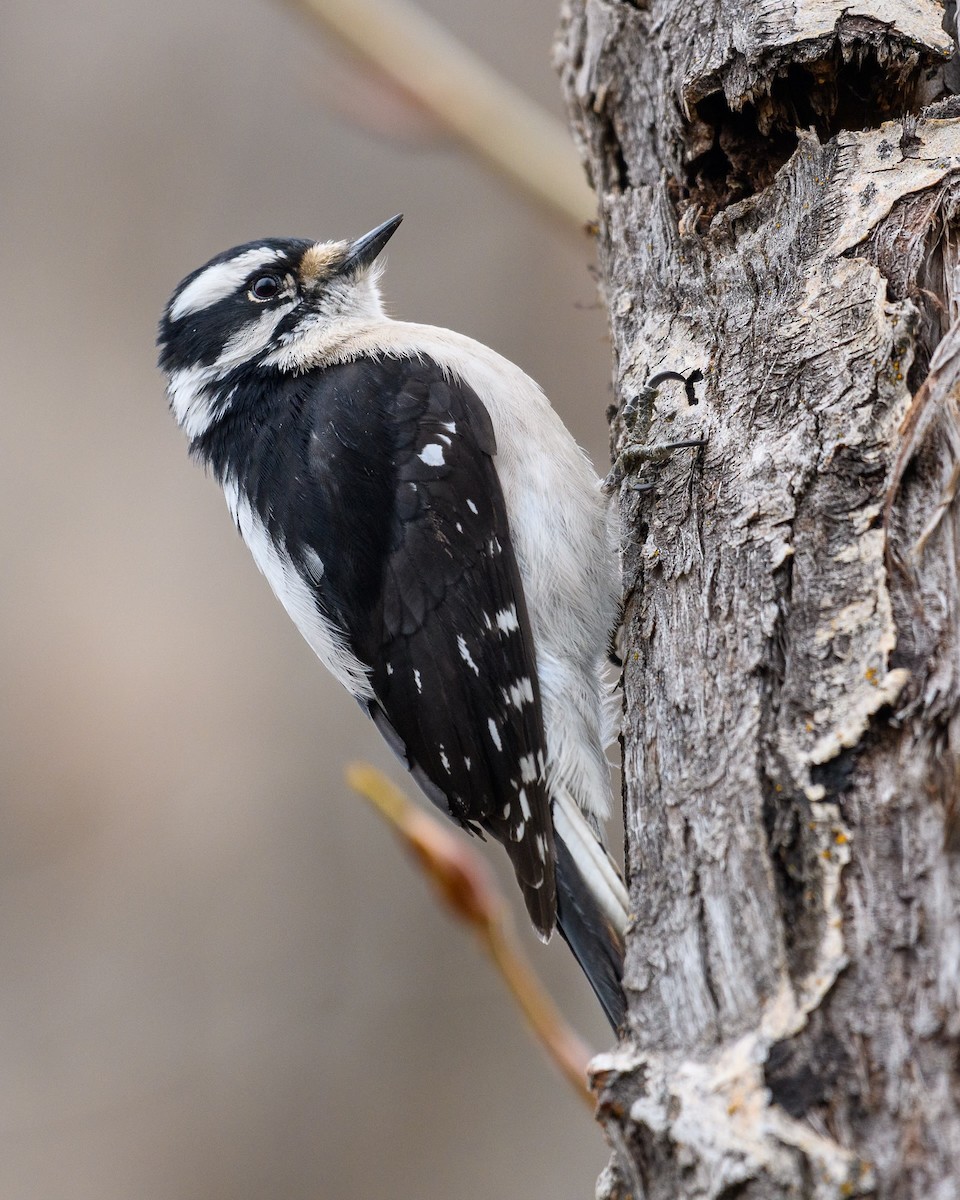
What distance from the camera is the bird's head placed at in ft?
12.2

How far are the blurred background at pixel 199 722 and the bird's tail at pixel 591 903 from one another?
2636mm

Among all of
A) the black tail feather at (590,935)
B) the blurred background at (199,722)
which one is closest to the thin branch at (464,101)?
the blurred background at (199,722)

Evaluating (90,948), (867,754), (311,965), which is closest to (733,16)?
(867,754)

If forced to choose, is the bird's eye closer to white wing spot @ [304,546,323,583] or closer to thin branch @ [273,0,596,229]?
thin branch @ [273,0,596,229]

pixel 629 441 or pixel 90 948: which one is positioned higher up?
pixel 629 441

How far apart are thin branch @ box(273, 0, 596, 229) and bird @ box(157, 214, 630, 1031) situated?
0.64m

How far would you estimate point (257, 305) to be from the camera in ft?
12.3

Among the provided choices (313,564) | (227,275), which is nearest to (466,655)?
(313,564)

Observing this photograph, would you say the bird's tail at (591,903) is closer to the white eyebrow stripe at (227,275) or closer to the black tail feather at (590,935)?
the black tail feather at (590,935)

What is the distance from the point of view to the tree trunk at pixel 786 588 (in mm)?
1602

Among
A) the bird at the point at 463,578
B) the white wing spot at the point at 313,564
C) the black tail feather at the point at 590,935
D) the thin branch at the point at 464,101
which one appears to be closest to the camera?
the black tail feather at the point at 590,935

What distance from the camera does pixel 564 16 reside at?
3.36 meters

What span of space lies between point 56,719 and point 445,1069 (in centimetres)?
243

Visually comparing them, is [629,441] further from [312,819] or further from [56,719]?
[56,719]
